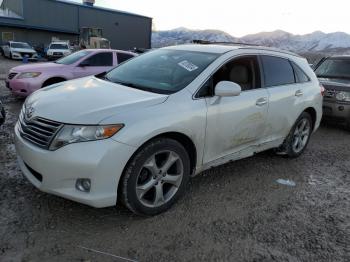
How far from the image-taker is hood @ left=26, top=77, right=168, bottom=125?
2961 millimetres

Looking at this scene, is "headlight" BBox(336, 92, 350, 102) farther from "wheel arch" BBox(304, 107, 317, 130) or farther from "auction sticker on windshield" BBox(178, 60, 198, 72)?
"auction sticker on windshield" BBox(178, 60, 198, 72)

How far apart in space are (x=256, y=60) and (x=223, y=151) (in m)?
1.33

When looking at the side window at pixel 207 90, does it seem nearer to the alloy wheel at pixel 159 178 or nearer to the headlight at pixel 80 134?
the alloy wheel at pixel 159 178

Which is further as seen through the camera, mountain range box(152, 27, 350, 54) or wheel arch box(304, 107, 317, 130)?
mountain range box(152, 27, 350, 54)

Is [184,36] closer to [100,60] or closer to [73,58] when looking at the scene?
[100,60]

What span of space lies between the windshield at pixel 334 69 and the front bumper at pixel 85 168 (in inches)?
277

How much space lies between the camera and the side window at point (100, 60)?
882 centimetres

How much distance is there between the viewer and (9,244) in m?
2.77

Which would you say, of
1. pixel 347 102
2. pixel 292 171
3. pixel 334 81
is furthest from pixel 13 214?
pixel 334 81

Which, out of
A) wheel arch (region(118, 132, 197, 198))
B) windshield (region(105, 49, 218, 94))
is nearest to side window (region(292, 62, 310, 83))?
windshield (region(105, 49, 218, 94))

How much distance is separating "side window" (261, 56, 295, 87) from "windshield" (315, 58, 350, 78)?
13.2ft

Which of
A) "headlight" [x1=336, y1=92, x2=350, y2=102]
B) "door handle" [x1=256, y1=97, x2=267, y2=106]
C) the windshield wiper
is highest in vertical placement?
the windshield wiper

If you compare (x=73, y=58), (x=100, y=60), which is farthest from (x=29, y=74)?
(x=100, y=60)

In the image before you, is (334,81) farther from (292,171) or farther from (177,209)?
(177,209)
